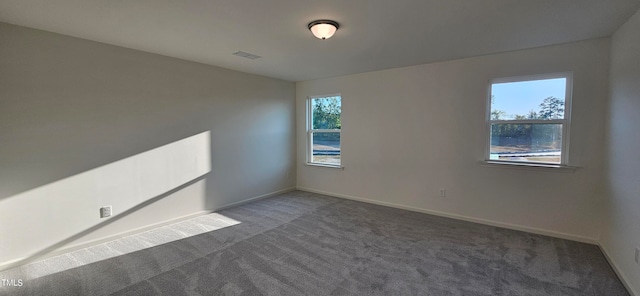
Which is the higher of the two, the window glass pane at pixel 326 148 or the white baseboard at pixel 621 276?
the window glass pane at pixel 326 148

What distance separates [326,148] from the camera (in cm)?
550

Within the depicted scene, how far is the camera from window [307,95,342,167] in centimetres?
530

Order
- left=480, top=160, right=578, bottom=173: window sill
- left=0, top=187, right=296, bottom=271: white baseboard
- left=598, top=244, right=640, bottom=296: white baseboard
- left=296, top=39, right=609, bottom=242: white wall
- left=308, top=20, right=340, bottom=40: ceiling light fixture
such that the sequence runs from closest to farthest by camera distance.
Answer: left=598, top=244, right=640, bottom=296: white baseboard, left=308, top=20, right=340, bottom=40: ceiling light fixture, left=0, top=187, right=296, bottom=271: white baseboard, left=296, top=39, right=609, bottom=242: white wall, left=480, top=160, right=578, bottom=173: window sill

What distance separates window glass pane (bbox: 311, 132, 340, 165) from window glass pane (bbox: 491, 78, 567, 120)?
2.69 metres

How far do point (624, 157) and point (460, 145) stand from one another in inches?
64.2

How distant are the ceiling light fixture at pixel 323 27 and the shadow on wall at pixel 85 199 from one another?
2.57 m

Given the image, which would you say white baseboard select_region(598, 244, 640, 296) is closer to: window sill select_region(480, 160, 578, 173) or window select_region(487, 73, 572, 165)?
window sill select_region(480, 160, 578, 173)

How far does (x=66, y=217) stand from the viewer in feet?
9.52

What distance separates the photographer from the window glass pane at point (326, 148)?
535 cm

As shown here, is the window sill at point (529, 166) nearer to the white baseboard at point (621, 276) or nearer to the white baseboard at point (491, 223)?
the white baseboard at point (491, 223)

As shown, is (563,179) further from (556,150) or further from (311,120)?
(311,120)

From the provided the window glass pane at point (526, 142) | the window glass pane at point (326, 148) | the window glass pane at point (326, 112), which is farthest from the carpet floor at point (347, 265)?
the window glass pane at point (326, 112)

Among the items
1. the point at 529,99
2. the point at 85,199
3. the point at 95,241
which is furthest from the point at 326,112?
the point at 95,241

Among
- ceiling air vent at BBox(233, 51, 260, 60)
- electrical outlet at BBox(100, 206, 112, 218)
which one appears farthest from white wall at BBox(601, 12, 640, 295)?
electrical outlet at BBox(100, 206, 112, 218)
